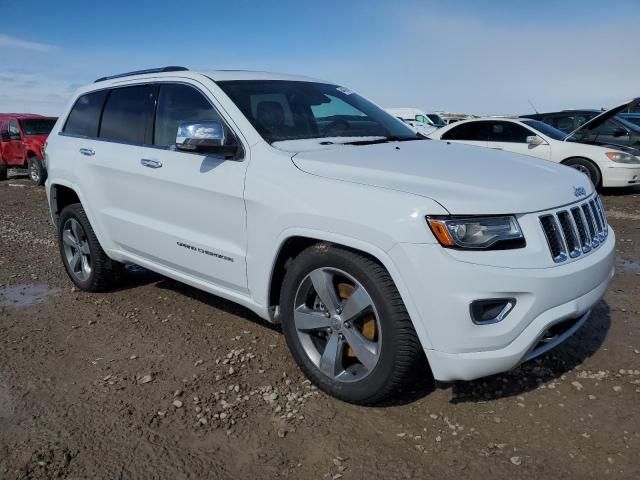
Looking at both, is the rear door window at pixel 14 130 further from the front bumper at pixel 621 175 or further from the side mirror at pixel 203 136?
the front bumper at pixel 621 175

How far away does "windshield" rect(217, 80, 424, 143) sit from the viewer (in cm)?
347

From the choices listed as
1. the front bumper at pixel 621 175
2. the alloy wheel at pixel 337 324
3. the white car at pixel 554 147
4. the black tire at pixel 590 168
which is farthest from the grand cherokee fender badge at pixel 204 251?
the front bumper at pixel 621 175

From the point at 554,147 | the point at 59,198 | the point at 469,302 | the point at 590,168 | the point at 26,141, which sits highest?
the point at 469,302

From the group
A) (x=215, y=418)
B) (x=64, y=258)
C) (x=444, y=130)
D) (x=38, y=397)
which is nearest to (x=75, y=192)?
(x=64, y=258)

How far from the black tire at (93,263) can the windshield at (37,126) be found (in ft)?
34.5

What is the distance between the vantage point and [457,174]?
2768mm

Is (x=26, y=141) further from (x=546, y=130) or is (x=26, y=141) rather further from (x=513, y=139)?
(x=546, y=130)

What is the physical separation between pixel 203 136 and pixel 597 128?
991 centimetres

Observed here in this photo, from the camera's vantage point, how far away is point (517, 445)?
8.52 ft

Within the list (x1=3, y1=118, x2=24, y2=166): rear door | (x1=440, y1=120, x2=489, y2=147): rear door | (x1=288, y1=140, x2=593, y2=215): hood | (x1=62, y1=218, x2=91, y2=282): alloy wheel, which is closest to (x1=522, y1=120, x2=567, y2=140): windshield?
(x1=440, y1=120, x2=489, y2=147): rear door

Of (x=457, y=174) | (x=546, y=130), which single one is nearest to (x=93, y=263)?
(x=457, y=174)

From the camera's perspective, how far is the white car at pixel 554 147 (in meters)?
9.88

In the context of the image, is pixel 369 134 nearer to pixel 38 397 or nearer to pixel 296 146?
pixel 296 146

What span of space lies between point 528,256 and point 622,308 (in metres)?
2.28
